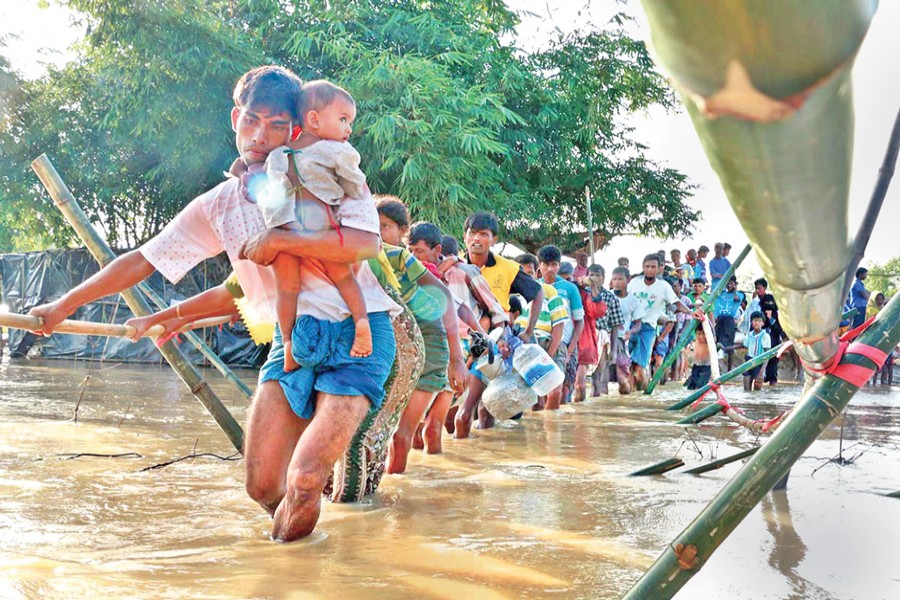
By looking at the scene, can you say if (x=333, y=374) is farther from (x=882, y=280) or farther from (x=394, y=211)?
(x=882, y=280)

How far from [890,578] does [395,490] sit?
2291 millimetres

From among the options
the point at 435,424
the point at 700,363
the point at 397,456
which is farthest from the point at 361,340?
the point at 700,363

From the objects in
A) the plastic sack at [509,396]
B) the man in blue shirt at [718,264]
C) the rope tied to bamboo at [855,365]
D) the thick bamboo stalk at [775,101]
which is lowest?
the plastic sack at [509,396]

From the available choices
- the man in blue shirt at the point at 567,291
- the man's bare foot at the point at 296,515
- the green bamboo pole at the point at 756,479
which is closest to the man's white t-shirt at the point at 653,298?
the man in blue shirt at the point at 567,291

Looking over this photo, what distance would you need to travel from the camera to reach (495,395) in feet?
22.8

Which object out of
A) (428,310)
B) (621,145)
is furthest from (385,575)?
(621,145)

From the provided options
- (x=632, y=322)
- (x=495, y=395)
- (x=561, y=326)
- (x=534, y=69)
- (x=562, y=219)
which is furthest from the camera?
(x=562, y=219)

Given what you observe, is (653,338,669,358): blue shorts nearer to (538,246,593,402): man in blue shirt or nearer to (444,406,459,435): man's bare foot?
(538,246,593,402): man in blue shirt

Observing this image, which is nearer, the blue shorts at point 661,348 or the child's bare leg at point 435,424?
the child's bare leg at point 435,424

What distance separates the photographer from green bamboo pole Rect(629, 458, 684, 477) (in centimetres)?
470

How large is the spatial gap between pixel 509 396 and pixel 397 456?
1953 mm

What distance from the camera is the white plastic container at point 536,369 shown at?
6.88m

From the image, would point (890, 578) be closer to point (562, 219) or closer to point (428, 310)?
point (428, 310)

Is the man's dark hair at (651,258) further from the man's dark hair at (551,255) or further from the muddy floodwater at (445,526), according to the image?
the muddy floodwater at (445,526)
